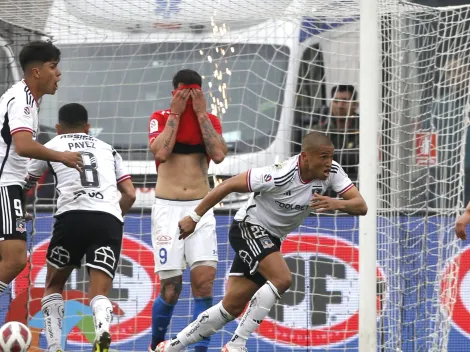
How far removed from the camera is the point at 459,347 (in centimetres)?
1047

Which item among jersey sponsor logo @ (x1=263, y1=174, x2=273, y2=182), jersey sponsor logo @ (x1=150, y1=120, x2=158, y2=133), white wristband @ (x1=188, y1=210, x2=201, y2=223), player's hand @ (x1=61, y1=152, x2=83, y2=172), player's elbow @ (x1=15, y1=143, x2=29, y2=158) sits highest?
jersey sponsor logo @ (x1=150, y1=120, x2=158, y2=133)

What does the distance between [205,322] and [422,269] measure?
2728 mm

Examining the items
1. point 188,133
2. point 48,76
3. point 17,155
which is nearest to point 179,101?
point 188,133

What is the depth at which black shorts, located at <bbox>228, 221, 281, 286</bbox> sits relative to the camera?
8312mm

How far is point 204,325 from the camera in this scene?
27.3 ft

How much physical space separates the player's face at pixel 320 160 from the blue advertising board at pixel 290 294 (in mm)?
2319

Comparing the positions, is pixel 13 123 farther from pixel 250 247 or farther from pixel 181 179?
pixel 250 247

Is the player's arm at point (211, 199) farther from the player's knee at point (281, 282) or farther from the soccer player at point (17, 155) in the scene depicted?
the soccer player at point (17, 155)

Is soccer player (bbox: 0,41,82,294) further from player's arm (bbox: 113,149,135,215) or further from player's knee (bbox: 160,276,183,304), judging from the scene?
player's knee (bbox: 160,276,183,304)

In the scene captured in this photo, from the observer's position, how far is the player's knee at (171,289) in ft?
29.3

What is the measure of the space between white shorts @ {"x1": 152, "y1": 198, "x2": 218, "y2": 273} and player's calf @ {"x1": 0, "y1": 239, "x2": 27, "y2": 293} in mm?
1338

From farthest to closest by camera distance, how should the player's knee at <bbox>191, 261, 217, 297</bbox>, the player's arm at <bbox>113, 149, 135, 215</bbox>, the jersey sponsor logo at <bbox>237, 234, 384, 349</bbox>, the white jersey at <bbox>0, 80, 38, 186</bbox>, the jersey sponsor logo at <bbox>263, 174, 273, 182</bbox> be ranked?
the jersey sponsor logo at <bbox>237, 234, 384, 349</bbox>
the player's knee at <bbox>191, 261, 217, 297</bbox>
the player's arm at <bbox>113, 149, 135, 215</bbox>
the jersey sponsor logo at <bbox>263, 174, 273, 182</bbox>
the white jersey at <bbox>0, 80, 38, 186</bbox>

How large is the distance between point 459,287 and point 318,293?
132 centimetres

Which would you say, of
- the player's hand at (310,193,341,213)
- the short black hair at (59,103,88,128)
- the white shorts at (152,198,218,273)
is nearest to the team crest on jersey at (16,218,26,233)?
the short black hair at (59,103,88,128)
